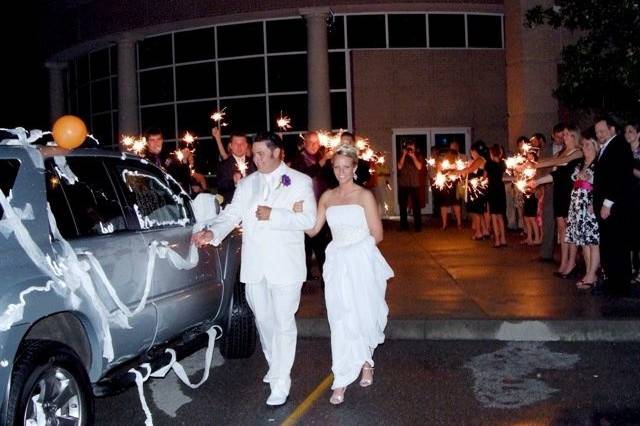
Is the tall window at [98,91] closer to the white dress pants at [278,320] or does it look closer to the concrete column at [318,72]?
the concrete column at [318,72]

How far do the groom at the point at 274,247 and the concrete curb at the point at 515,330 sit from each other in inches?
102

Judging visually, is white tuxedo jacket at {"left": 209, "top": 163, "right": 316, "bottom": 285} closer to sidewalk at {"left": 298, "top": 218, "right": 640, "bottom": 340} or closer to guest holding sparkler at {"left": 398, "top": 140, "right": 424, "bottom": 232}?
sidewalk at {"left": 298, "top": 218, "right": 640, "bottom": 340}

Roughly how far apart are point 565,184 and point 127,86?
1796 centimetres

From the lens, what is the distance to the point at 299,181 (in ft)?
21.6

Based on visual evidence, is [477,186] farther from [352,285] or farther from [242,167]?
→ [352,285]

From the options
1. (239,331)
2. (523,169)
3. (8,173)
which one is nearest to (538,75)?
(523,169)

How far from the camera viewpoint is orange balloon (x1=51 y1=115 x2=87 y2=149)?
555cm

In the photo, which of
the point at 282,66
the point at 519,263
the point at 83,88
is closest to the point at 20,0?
the point at 83,88

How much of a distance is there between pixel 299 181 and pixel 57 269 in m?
2.13

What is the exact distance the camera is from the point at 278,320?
6527 mm

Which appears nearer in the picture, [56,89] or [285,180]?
[285,180]

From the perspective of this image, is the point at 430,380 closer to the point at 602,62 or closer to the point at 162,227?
the point at 162,227

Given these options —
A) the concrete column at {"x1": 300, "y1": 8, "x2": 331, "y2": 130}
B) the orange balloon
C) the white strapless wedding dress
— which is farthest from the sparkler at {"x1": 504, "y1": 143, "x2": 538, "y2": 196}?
the concrete column at {"x1": 300, "y1": 8, "x2": 331, "y2": 130}

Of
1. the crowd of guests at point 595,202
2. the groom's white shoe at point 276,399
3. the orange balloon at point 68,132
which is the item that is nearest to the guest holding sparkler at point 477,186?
the crowd of guests at point 595,202
